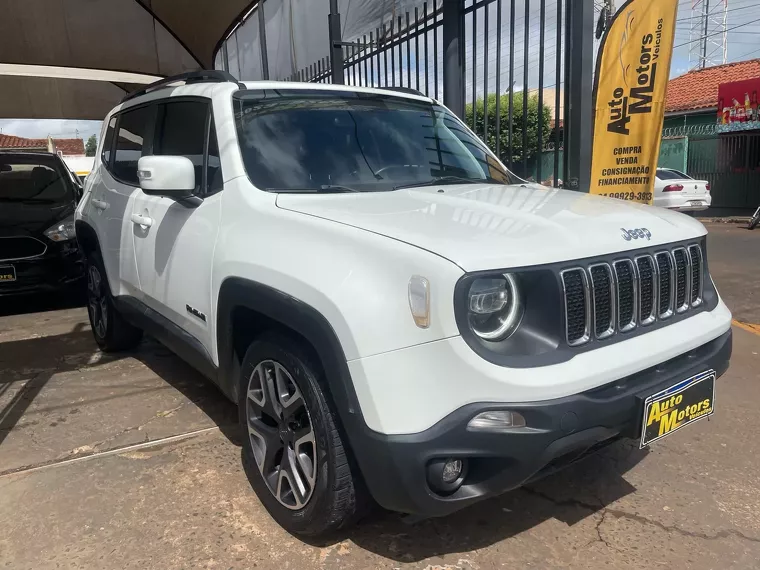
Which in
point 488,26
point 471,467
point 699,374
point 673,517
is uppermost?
point 488,26

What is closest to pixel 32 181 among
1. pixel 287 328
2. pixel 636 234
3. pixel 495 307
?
pixel 287 328

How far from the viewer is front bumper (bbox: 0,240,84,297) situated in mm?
6379

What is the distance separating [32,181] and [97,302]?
3.16m

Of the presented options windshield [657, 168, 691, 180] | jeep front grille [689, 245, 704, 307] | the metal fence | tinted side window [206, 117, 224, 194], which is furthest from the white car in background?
tinted side window [206, 117, 224, 194]

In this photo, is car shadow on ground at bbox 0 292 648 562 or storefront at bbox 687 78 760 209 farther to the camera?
storefront at bbox 687 78 760 209

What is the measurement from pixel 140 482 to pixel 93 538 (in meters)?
0.45

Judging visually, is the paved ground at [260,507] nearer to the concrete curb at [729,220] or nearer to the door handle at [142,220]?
the door handle at [142,220]

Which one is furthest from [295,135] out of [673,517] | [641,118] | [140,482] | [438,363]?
[641,118]

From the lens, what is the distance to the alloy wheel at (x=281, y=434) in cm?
241

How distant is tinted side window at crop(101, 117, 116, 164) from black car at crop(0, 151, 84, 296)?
1984 mm

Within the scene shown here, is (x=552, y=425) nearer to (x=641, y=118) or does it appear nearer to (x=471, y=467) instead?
(x=471, y=467)

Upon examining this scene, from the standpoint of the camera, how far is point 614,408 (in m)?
2.12

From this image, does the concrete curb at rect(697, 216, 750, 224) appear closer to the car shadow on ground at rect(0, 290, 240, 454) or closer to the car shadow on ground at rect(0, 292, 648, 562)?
the car shadow on ground at rect(0, 292, 648, 562)

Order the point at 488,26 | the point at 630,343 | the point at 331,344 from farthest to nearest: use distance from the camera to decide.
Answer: the point at 488,26
the point at 630,343
the point at 331,344
